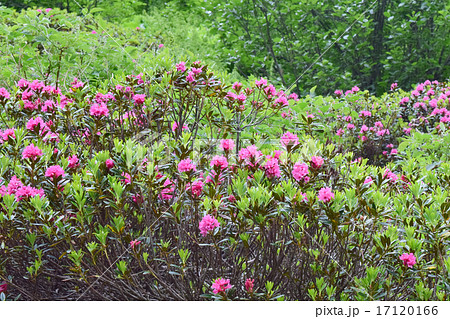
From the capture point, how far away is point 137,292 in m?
1.96

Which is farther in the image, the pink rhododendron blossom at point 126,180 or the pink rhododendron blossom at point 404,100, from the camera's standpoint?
the pink rhododendron blossom at point 404,100

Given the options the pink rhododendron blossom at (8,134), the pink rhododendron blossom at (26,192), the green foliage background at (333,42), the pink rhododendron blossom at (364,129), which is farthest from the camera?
the green foliage background at (333,42)

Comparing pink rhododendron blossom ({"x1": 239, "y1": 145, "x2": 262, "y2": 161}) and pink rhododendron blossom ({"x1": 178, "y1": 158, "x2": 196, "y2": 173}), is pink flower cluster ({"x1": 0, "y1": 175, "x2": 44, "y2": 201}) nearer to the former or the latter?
pink rhododendron blossom ({"x1": 178, "y1": 158, "x2": 196, "y2": 173})

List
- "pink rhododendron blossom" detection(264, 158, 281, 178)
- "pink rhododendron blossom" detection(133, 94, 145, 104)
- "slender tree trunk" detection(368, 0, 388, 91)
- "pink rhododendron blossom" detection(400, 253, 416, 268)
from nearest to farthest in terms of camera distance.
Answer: "pink rhododendron blossom" detection(400, 253, 416, 268) < "pink rhododendron blossom" detection(264, 158, 281, 178) < "pink rhododendron blossom" detection(133, 94, 145, 104) < "slender tree trunk" detection(368, 0, 388, 91)

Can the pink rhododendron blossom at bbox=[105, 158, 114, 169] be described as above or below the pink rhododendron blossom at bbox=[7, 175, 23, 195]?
above

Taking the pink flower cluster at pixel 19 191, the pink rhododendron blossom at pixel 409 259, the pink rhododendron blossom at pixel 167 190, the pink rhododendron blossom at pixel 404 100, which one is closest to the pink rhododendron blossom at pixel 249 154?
the pink rhododendron blossom at pixel 167 190

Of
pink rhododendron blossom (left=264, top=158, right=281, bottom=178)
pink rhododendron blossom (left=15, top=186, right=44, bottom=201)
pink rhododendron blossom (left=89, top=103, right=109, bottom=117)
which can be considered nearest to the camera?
pink rhododendron blossom (left=15, top=186, right=44, bottom=201)

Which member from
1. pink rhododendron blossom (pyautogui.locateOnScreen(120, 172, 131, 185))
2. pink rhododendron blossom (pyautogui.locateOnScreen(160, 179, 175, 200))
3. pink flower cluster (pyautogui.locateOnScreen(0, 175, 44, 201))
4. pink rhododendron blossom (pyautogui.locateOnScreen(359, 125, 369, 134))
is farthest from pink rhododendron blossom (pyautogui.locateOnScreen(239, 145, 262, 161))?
pink rhododendron blossom (pyautogui.locateOnScreen(359, 125, 369, 134))

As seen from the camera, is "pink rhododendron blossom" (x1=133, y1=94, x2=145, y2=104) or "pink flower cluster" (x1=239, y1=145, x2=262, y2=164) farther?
"pink rhododendron blossom" (x1=133, y1=94, x2=145, y2=104)

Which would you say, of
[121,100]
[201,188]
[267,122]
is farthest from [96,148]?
[267,122]

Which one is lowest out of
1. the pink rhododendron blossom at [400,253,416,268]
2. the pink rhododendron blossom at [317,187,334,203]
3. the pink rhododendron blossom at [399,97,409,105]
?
the pink rhododendron blossom at [399,97,409,105]

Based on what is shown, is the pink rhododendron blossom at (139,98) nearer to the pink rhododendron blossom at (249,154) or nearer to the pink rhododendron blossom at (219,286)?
the pink rhododendron blossom at (249,154)
